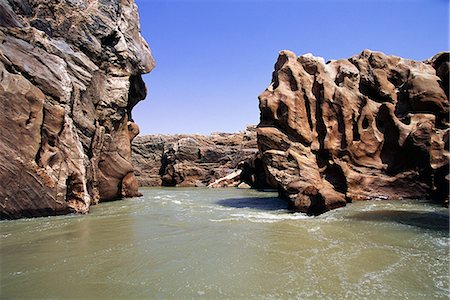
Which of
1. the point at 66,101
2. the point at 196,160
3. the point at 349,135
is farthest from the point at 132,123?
the point at 196,160

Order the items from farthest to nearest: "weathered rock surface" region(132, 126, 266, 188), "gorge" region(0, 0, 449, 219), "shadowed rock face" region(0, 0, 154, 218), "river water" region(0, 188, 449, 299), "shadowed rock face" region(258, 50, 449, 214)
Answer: "weathered rock surface" region(132, 126, 266, 188) → "shadowed rock face" region(258, 50, 449, 214) → "gorge" region(0, 0, 449, 219) → "shadowed rock face" region(0, 0, 154, 218) → "river water" region(0, 188, 449, 299)

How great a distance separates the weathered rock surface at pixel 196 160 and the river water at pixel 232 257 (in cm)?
2279

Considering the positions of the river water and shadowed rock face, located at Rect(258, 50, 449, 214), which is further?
shadowed rock face, located at Rect(258, 50, 449, 214)

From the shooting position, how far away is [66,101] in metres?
13.9

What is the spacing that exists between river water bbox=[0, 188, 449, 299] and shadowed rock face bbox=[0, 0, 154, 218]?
1.66 m

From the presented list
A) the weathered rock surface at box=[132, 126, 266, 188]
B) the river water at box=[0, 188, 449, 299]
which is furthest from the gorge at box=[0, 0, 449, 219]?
the weathered rock surface at box=[132, 126, 266, 188]

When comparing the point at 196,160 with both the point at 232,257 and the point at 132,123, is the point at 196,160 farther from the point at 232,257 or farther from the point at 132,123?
the point at 232,257

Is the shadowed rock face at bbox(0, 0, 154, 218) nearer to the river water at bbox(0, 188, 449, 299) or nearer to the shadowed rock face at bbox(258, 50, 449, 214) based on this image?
the river water at bbox(0, 188, 449, 299)

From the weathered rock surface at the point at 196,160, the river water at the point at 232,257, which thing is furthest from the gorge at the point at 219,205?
the weathered rock surface at the point at 196,160

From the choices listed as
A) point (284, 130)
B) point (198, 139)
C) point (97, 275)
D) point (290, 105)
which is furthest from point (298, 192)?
point (198, 139)

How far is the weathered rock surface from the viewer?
37.0 metres

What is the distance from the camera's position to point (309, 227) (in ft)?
31.9

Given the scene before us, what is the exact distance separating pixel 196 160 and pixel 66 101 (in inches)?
1074

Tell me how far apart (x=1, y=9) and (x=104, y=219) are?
943 centimetres
